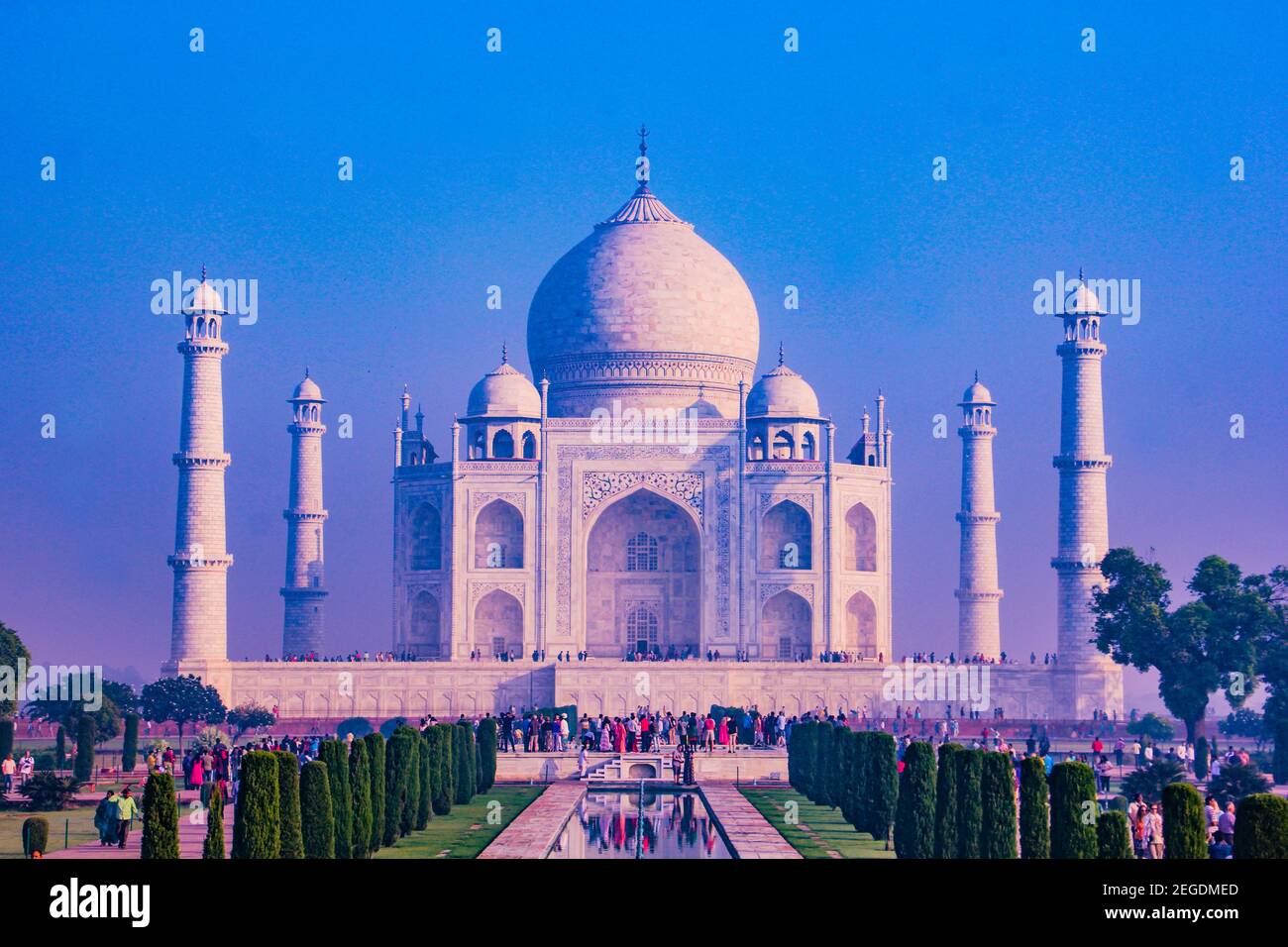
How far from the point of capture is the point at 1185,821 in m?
14.6

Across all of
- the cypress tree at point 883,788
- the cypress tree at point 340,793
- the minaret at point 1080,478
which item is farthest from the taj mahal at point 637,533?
the cypress tree at point 340,793

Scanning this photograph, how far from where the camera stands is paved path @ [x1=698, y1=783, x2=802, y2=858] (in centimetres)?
1997

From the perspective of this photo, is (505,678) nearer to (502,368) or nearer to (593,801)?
(502,368)

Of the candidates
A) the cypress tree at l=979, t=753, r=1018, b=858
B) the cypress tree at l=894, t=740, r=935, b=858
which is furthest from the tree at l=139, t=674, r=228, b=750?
the cypress tree at l=979, t=753, r=1018, b=858

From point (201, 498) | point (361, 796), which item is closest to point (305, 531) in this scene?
point (201, 498)

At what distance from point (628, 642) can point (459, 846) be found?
22.1 meters

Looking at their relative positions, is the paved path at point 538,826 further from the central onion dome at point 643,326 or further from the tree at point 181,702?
the central onion dome at point 643,326

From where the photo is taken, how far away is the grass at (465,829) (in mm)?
20203

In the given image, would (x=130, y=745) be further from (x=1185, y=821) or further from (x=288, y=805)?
(x=1185, y=821)

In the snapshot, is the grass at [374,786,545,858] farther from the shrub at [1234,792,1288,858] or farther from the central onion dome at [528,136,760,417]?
the central onion dome at [528,136,760,417]

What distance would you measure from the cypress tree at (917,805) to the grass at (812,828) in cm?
71

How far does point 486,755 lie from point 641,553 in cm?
1479
